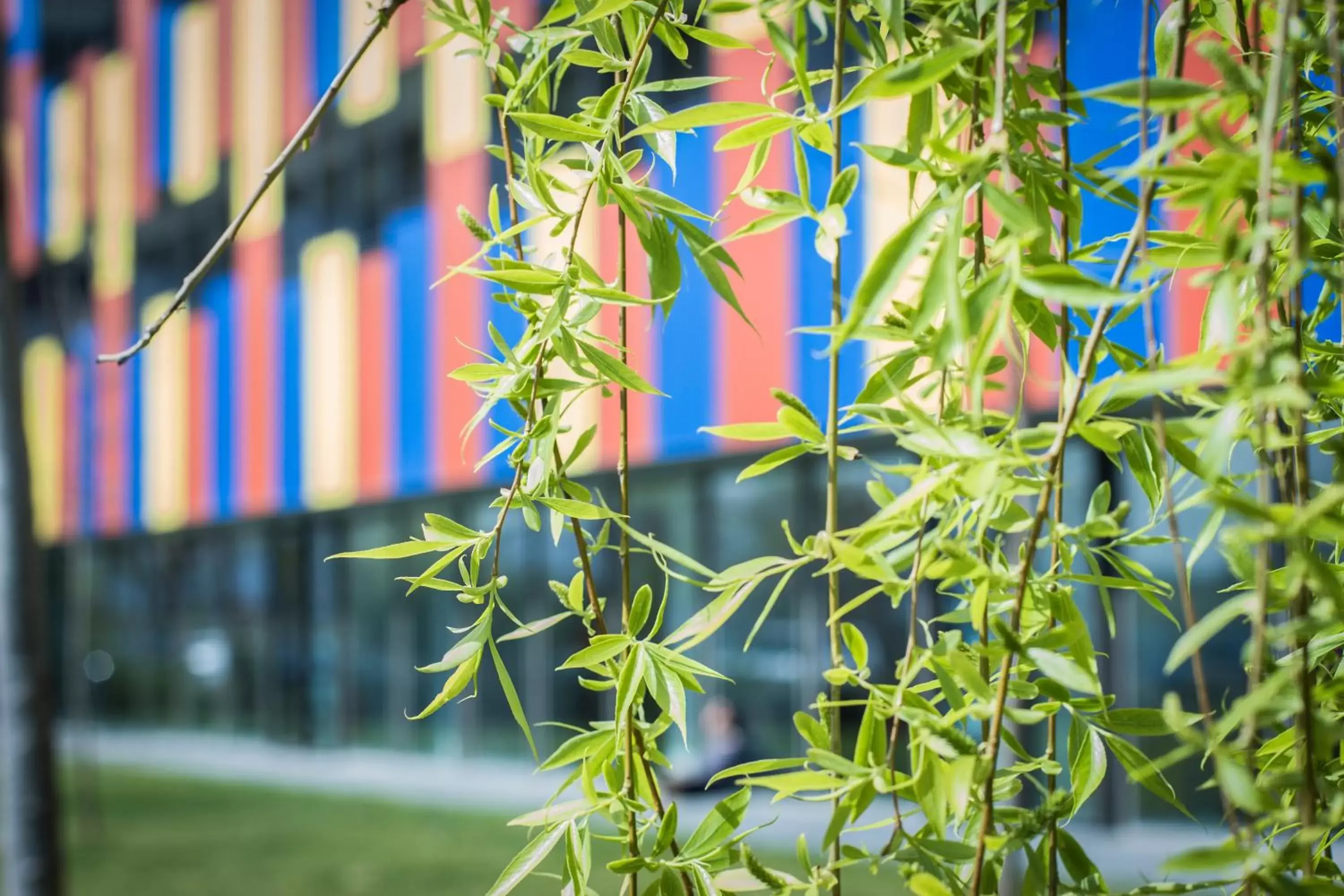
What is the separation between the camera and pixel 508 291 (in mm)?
845

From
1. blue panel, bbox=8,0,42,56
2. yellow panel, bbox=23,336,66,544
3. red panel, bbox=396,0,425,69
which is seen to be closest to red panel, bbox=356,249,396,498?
red panel, bbox=396,0,425,69

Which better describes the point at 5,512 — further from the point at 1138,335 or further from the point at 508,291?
the point at 1138,335

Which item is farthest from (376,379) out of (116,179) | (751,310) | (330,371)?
(116,179)

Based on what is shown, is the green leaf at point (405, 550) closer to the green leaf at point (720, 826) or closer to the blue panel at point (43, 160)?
the green leaf at point (720, 826)

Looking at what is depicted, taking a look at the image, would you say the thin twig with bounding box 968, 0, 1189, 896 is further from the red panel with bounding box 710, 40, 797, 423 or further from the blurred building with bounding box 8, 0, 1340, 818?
the red panel with bounding box 710, 40, 797, 423

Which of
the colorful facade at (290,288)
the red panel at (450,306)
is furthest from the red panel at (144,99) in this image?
the red panel at (450,306)

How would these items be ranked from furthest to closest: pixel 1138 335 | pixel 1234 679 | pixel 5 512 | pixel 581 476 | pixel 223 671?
pixel 223 671, pixel 581 476, pixel 1234 679, pixel 1138 335, pixel 5 512

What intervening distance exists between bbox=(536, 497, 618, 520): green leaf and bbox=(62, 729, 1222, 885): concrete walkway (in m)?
4.82

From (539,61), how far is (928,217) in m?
0.36

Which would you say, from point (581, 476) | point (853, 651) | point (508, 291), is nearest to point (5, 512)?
point (508, 291)

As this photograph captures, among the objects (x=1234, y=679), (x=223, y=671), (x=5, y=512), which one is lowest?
(x=223, y=671)

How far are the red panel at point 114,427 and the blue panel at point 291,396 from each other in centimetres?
332

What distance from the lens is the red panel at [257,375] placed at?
43.4 ft

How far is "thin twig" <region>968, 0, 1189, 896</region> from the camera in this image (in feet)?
1.85
